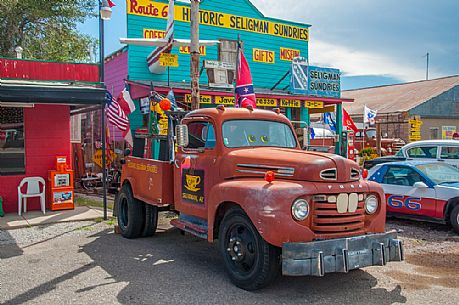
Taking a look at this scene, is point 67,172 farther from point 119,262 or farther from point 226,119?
point 226,119

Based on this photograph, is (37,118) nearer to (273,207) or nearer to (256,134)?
(256,134)

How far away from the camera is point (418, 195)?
8.78 m

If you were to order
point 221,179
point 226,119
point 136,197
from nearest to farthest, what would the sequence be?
point 221,179 → point 226,119 → point 136,197

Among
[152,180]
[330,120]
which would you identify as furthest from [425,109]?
[152,180]

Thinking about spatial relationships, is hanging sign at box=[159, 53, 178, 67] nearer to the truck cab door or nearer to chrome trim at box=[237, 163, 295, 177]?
the truck cab door

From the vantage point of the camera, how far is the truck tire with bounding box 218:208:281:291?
5.03m

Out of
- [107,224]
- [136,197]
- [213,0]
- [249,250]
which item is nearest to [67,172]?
[107,224]

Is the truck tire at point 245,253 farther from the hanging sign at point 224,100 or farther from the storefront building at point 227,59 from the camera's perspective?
the hanging sign at point 224,100

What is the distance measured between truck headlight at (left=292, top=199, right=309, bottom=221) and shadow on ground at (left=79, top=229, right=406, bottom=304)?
0.94 metres

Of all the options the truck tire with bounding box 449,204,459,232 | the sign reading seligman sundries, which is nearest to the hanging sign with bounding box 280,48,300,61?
the sign reading seligman sundries

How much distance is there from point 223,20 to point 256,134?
1107 cm

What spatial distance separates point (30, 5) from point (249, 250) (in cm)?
1488

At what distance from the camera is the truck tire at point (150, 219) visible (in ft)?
26.5

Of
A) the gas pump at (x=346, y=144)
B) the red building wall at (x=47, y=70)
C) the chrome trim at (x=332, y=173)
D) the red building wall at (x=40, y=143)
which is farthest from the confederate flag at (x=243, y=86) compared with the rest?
the gas pump at (x=346, y=144)
